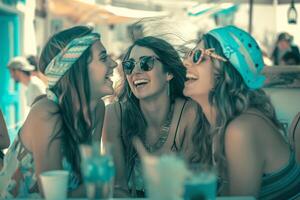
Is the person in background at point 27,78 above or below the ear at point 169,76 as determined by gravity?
below

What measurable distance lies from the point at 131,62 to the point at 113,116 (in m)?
0.36

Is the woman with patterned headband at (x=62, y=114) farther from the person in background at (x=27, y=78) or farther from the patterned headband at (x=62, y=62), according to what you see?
the person in background at (x=27, y=78)

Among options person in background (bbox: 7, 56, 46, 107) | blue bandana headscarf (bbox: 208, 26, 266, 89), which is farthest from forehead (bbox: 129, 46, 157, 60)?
person in background (bbox: 7, 56, 46, 107)

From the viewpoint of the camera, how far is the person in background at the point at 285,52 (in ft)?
23.9

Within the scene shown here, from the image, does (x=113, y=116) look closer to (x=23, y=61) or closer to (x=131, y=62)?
(x=131, y=62)

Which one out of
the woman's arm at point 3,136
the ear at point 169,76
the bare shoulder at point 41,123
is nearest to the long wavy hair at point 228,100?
the ear at point 169,76

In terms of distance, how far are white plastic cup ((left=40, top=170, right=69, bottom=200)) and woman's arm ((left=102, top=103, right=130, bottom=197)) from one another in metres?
0.99

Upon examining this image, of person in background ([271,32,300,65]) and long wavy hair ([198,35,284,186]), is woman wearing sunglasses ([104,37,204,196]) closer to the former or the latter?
long wavy hair ([198,35,284,186])

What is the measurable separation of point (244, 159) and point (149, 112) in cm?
95

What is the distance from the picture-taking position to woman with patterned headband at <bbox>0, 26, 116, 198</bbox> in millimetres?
2492

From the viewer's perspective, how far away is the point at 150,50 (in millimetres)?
3205

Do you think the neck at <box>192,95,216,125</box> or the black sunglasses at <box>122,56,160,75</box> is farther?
the black sunglasses at <box>122,56,160,75</box>

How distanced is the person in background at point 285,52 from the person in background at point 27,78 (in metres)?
3.38

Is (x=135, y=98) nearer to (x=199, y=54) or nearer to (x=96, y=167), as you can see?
(x=199, y=54)
